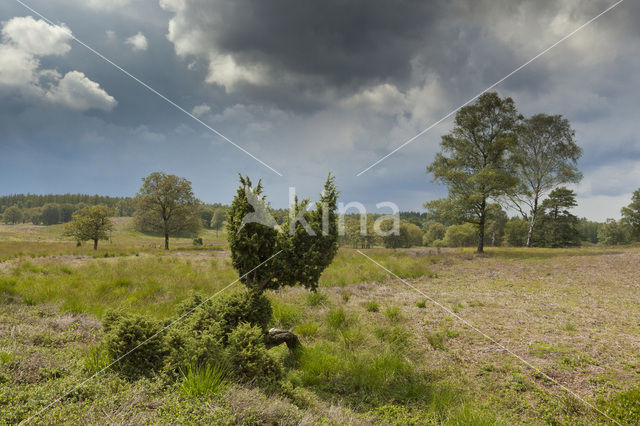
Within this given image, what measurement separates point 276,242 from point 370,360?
12.9 feet

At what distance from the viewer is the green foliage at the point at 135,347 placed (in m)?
4.83

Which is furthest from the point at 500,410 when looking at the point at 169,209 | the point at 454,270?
the point at 169,209

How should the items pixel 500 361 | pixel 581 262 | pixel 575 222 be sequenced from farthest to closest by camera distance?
pixel 575 222 → pixel 581 262 → pixel 500 361

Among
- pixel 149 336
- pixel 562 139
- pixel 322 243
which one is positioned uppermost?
pixel 562 139

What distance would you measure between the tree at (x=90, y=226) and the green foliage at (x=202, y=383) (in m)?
44.0

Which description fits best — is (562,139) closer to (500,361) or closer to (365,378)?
(500,361)

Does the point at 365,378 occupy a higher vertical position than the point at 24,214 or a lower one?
lower

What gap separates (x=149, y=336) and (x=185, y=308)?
5.66 ft

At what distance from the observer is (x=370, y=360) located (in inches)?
252

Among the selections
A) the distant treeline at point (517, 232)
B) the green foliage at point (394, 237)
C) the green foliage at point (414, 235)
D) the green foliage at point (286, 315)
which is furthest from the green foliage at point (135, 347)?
the green foliage at point (414, 235)

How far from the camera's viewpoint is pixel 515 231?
6894 centimetres

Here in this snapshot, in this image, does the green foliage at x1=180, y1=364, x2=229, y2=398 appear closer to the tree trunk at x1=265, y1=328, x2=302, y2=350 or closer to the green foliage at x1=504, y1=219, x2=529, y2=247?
the tree trunk at x1=265, y1=328, x2=302, y2=350

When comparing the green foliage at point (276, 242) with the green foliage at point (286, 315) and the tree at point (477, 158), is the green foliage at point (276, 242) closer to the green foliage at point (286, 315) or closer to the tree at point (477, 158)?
the green foliage at point (286, 315)

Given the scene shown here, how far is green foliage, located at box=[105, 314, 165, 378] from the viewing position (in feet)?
15.9
